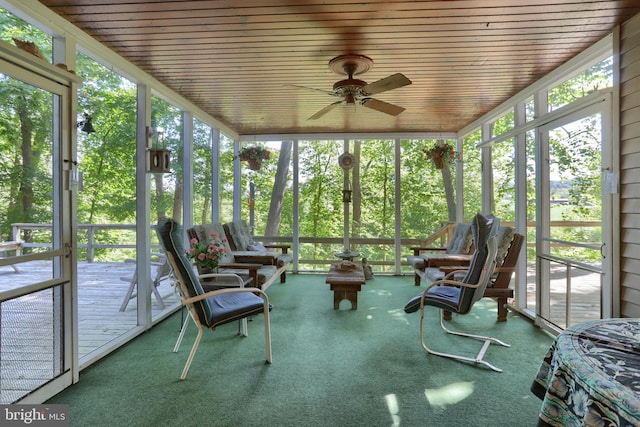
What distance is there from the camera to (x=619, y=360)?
1.02 meters

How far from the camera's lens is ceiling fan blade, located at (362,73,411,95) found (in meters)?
2.51

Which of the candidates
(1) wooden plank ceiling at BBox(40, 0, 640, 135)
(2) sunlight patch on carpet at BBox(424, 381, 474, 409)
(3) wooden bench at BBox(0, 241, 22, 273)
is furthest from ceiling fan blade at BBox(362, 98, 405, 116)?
(3) wooden bench at BBox(0, 241, 22, 273)

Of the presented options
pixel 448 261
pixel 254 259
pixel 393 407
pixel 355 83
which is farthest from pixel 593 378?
pixel 254 259

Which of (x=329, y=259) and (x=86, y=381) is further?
(x=329, y=259)

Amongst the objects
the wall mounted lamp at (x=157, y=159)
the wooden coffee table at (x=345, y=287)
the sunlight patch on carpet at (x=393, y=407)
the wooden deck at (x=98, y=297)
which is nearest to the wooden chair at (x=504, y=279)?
the wooden coffee table at (x=345, y=287)

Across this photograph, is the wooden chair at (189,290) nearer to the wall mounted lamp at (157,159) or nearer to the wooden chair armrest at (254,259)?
the wall mounted lamp at (157,159)

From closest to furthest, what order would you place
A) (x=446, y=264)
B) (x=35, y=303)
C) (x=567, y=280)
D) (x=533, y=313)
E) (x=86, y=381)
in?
1. (x=35, y=303)
2. (x=86, y=381)
3. (x=567, y=280)
4. (x=533, y=313)
5. (x=446, y=264)

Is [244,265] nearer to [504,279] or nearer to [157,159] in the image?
[157,159]

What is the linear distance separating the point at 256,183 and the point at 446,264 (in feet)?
12.3

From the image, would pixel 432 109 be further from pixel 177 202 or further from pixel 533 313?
pixel 177 202

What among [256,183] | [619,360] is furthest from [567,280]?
[256,183]

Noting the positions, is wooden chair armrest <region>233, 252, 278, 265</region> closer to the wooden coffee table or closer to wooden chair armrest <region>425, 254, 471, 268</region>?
the wooden coffee table

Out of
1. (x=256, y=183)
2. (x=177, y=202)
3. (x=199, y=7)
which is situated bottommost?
(x=177, y=202)

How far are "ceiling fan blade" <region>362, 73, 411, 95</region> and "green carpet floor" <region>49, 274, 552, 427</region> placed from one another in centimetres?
215
